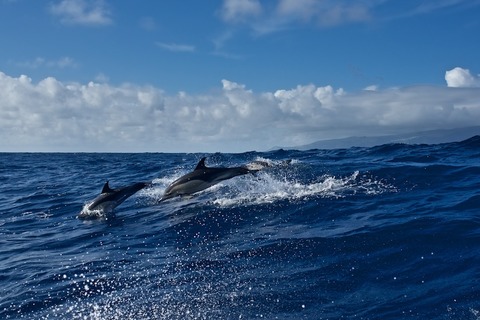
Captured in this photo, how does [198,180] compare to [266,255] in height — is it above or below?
above

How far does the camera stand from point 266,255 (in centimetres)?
875

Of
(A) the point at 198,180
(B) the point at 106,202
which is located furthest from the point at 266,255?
(B) the point at 106,202

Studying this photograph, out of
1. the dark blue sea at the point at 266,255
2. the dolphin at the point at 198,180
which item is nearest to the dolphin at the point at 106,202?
the dark blue sea at the point at 266,255

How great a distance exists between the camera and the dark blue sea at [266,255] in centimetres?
661

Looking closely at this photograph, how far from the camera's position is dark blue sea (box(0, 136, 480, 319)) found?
6605 mm

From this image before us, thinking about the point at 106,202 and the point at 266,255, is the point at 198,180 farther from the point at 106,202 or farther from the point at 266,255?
the point at 266,255

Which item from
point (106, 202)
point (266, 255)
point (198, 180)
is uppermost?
point (198, 180)

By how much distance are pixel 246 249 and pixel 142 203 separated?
26.4 ft

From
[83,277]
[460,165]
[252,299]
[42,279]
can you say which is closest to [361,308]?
[252,299]

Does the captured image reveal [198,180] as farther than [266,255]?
Yes

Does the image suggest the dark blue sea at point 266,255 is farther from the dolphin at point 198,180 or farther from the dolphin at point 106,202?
the dolphin at point 198,180

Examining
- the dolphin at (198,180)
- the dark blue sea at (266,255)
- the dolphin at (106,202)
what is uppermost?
the dolphin at (198,180)

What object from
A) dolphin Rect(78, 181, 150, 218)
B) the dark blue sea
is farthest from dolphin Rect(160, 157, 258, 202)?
dolphin Rect(78, 181, 150, 218)

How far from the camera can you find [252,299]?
6785mm
